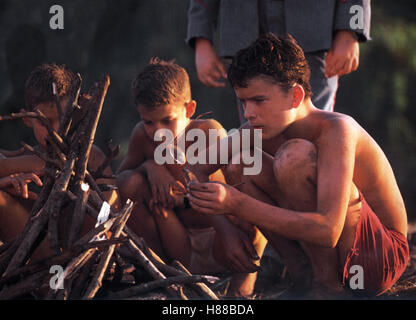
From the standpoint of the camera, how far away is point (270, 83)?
210 cm

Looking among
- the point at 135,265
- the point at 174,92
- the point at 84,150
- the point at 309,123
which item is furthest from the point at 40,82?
the point at 309,123

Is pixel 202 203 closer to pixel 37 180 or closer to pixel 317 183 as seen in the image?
pixel 317 183

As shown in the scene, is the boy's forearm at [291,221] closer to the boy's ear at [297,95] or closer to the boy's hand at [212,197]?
the boy's hand at [212,197]

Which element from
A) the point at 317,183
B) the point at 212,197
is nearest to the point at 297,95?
the point at 317,183

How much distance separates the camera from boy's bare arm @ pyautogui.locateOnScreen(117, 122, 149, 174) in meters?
2.95

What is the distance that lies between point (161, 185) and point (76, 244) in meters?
1.12

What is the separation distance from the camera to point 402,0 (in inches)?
239

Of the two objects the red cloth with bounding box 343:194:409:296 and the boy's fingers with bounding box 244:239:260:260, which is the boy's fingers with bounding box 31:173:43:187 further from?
the red cloth with bounding box 343:194:409:296

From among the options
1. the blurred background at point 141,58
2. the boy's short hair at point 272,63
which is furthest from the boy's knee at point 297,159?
the blurred background at point 141,58

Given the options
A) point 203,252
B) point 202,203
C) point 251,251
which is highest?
point 202,203

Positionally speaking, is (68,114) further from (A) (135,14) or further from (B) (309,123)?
(A) (135,14)

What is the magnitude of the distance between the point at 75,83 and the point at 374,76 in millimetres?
4773

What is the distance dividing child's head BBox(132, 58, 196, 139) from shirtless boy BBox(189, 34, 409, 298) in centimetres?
74
